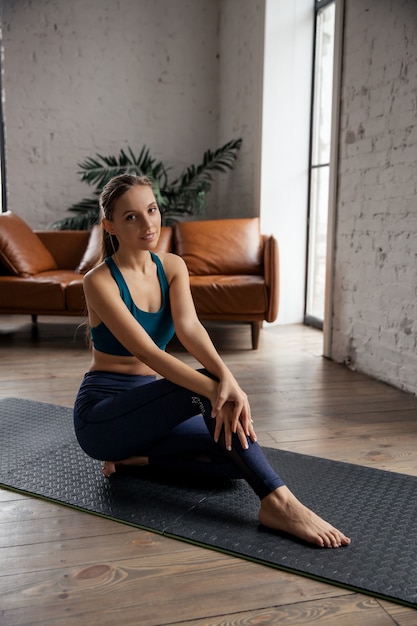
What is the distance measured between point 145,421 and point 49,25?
5.14m

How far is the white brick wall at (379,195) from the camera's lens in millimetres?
3186

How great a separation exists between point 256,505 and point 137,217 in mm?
959

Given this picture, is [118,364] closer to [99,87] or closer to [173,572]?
[173,572]

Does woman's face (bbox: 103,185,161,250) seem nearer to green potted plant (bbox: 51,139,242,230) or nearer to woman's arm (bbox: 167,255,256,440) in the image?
woman's arm (bbox: 167,255,256,440)

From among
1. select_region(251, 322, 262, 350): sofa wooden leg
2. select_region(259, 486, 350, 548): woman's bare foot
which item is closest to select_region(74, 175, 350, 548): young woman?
select_region(259, 486, 350, 548): woman's bare foot

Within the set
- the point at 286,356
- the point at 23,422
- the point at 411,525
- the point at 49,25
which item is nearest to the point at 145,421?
the point at 411,525

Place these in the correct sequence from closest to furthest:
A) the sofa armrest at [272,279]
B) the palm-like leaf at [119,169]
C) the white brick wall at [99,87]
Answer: the sofa armrest at [272,279] → the palm-like leaf at [119,169] → the white brick wall at [99,87]

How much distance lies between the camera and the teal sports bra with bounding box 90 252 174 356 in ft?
6.61

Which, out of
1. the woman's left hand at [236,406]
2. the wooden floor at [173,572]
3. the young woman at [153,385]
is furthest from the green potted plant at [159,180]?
the woman's left hand at [236,406]

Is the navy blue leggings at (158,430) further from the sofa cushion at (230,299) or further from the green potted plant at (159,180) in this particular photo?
the green potted plant at (159,180)

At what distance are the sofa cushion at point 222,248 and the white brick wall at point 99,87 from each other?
3.55 ft

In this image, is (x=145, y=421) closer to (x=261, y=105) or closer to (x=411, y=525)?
(x=411, y=525)

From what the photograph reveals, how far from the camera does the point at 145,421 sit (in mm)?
1900

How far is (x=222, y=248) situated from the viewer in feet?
15.4
